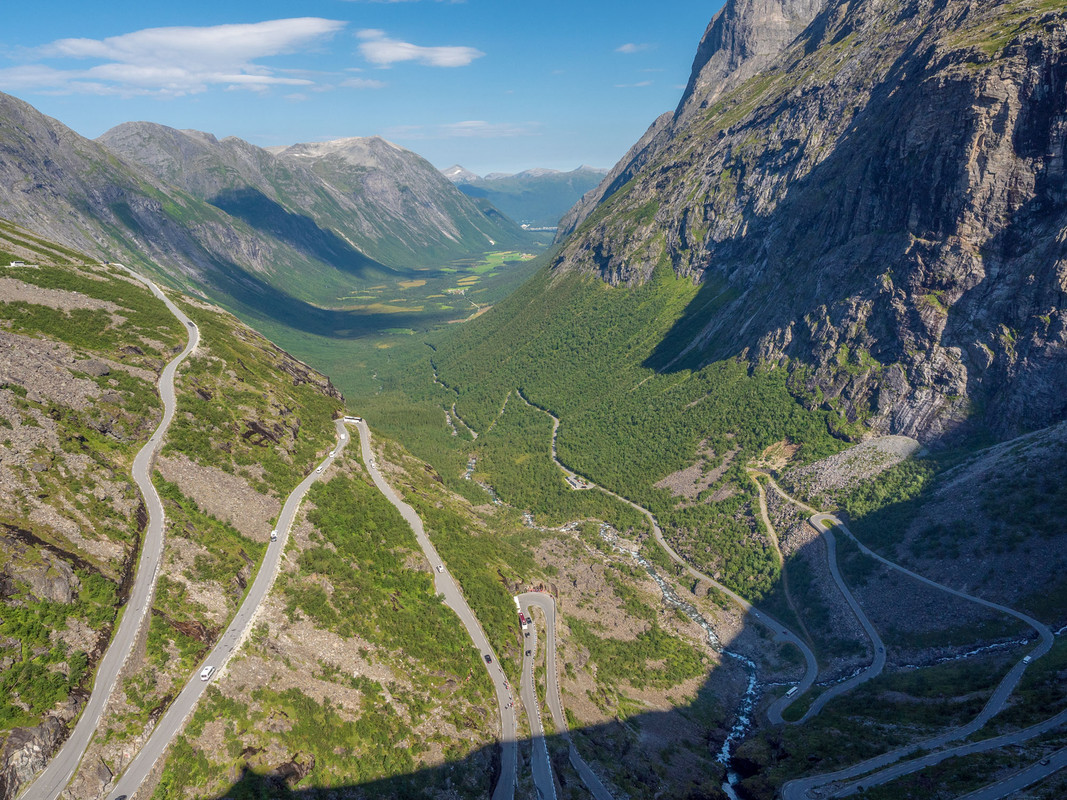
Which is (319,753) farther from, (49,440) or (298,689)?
(49,440)

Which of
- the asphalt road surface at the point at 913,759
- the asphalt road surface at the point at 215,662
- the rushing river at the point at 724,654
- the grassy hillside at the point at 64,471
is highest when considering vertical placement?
the grassy hillside at the point at 64,471

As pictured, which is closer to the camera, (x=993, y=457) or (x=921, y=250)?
(x=993, y=457)

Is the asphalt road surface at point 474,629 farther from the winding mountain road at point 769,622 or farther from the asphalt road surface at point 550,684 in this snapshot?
the winding mountain road at point 769,622

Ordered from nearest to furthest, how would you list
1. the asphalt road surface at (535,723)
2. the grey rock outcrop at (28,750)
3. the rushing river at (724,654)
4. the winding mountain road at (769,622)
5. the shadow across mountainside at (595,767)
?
the grey rock outcrop at (28,750)
the shadow across mountainside at (595,767)
the asphalt road surface at (535,723)
the rushing river at (724,654)
the winding mountain road at (769,622)

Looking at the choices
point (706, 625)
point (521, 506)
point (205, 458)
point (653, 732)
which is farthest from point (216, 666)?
point (521, 506)

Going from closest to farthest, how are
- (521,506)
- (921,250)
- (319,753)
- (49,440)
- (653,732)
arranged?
1. (319,753)
2. (49,440)
3. (653,732)
4. (921,250)
5. (521,506)

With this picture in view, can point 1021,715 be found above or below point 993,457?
below

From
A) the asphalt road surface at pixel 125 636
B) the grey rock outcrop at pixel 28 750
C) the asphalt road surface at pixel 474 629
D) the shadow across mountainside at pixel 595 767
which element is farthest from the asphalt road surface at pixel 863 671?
the grey rock outcrop at pixel 28 750
